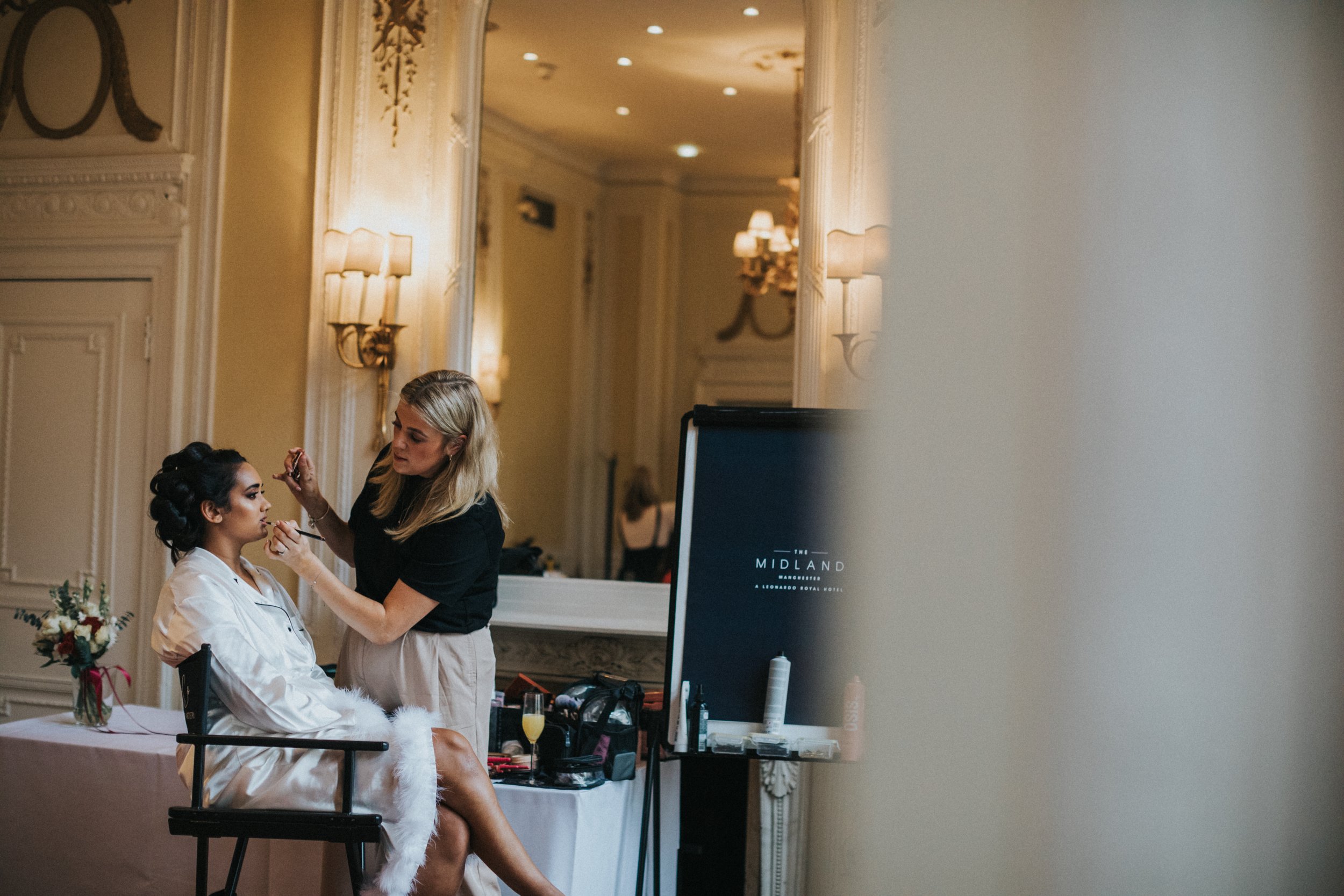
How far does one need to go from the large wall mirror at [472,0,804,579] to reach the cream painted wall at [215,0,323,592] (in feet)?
2.11

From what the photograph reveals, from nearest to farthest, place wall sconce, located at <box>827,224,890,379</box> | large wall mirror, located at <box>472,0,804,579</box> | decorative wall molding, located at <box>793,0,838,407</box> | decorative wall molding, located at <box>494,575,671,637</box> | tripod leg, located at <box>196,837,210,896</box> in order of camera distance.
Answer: tripod leg, located at <box>196,837,210,896</box> → wall sconce, located at <box>827,224,890,379</box> → decorative wall molding, located at <box>793,0,838,407</box> → decorative wall molding, located at <box>494,575,671,637</box> → large wall mirror, located at <box>472,0,804,579</box>

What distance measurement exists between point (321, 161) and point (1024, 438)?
3613mm

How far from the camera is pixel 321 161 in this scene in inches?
146

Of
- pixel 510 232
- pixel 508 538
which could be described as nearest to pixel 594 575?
pixel 508 538

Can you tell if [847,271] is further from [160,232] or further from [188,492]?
[160,232]

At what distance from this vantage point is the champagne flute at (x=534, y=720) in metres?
2.74

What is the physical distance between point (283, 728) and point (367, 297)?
1684mm

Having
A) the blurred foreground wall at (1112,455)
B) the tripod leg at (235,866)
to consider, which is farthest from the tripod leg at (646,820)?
the blurred foreground wall at (1112,455)

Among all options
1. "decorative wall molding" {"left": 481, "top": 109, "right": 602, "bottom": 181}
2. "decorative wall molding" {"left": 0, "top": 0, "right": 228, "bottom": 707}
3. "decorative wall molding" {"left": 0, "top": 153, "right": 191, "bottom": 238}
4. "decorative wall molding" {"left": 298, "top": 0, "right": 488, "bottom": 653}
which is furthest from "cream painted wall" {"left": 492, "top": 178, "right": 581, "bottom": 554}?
"decorative wall molding" {"left": 0, "top": 153, "right": 191, "bottom": 238}

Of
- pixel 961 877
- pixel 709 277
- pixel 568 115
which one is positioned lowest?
pixel 961 877

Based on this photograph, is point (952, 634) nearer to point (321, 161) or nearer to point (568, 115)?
point (321, 161)

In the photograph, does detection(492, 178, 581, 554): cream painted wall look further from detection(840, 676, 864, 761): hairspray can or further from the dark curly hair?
detection(840, 676, 864, 761): hairspray can

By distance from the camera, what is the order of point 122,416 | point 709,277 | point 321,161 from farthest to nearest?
point 709,277, point 122,416, point 321,161

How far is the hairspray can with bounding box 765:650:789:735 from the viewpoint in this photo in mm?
2350
